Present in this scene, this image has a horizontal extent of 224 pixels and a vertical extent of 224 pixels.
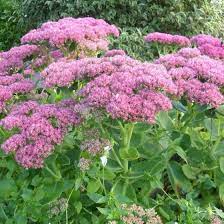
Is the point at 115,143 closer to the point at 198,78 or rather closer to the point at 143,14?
the point at 198,78

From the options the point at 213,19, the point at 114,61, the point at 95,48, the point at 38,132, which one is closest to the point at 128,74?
the point at 114,61

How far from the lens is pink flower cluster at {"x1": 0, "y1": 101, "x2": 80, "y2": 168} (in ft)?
7.39

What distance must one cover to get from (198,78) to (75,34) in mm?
813

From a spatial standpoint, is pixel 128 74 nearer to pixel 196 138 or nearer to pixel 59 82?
pixel 59 82

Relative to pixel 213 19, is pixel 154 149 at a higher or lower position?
higher

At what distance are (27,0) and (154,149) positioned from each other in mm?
4955

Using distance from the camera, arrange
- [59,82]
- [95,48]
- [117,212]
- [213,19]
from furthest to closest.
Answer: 1. [213,19]
2. [95,48]
3. [59,82]
4. [117,212]

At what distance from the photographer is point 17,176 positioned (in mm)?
2705

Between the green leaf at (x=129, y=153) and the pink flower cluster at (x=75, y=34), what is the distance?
2.82ft

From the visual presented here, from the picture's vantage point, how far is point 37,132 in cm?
228

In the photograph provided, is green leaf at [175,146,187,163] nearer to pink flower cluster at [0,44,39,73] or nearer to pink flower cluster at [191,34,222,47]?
pink flower cluster at [191,34,222,47]

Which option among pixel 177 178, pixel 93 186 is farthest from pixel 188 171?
pixel 93 186

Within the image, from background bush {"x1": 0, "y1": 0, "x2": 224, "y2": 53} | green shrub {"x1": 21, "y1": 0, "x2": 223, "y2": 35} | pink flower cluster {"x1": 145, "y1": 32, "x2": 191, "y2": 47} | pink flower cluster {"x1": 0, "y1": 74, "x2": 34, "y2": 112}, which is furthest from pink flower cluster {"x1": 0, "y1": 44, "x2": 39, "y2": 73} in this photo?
green shrub {"x1": 21, "y1": 0, "x2": 223, "y2": 35}

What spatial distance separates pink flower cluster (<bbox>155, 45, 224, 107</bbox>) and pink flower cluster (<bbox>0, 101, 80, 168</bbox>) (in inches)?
18.6
